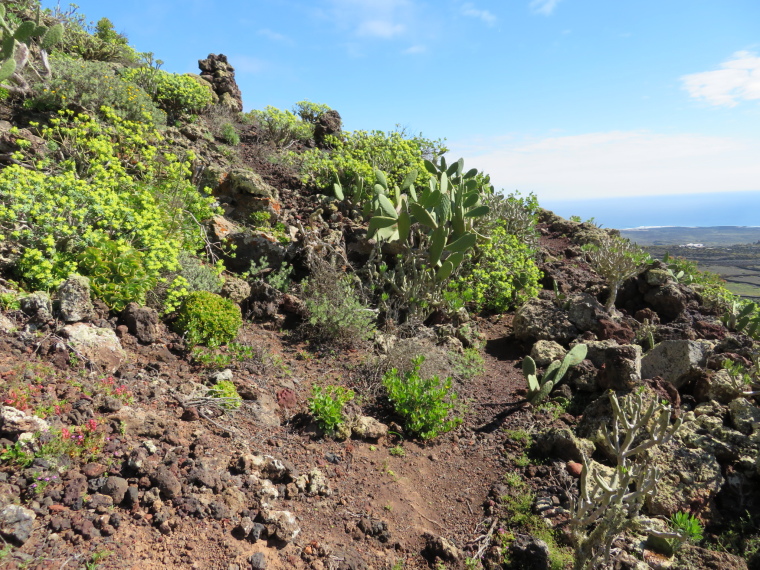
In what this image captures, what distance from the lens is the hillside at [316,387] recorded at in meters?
2.68

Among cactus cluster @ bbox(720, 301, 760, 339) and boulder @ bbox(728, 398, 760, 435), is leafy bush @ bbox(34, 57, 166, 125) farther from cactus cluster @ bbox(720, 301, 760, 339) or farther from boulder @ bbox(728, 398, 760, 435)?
cactus cluster @ bbox(720, 301, 760, 339)

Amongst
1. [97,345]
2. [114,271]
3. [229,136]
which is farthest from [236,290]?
[229,136]

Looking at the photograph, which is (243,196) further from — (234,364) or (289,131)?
(289,131)

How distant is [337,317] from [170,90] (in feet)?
26.3

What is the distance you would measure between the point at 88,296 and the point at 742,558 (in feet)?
19.0

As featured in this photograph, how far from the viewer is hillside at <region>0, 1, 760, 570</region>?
2.68m

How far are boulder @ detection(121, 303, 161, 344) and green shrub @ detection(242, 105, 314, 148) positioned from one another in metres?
7.96

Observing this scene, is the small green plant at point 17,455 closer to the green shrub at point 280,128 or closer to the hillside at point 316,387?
the hillside at point 316,387

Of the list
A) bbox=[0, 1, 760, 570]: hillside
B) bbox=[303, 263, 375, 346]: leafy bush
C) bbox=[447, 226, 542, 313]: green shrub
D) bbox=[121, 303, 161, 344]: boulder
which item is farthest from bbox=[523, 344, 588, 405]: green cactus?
bbox=[121, 303, 161, 344]: boulder

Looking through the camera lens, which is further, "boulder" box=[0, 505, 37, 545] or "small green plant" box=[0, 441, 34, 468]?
"small green plant" box=[0, 441, 34, 468]

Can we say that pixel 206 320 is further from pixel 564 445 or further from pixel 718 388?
pixel 718 388

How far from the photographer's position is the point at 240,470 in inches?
123

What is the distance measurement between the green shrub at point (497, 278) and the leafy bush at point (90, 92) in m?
6.26

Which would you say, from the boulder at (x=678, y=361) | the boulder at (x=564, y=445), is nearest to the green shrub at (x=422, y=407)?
the boulder at (x=564, y=445)
